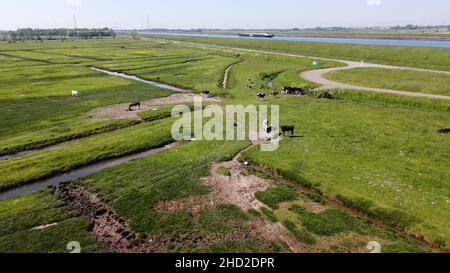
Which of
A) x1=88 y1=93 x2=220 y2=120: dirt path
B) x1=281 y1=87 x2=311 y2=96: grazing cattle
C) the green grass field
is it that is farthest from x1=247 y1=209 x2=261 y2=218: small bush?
the green grass field

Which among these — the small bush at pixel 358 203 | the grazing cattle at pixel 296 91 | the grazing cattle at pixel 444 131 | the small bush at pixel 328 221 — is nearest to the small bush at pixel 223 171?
the small bush at pixel 328 221

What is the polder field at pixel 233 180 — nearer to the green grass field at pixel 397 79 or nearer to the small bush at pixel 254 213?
the small bush at pixel 254 213

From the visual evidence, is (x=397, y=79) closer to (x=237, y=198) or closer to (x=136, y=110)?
(x=136, y=110)

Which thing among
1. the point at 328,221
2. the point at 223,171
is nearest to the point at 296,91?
the point at 223,171

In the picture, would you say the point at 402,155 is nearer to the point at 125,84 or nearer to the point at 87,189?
the point at 87,189

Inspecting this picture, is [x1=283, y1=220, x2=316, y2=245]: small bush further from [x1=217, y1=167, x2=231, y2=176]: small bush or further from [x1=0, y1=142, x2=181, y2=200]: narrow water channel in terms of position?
[x1=0, y1=142, x2=181, y2=200]: narrow water channel

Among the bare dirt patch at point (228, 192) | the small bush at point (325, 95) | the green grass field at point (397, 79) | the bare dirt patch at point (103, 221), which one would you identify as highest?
the green grass field at point (397, 79)
